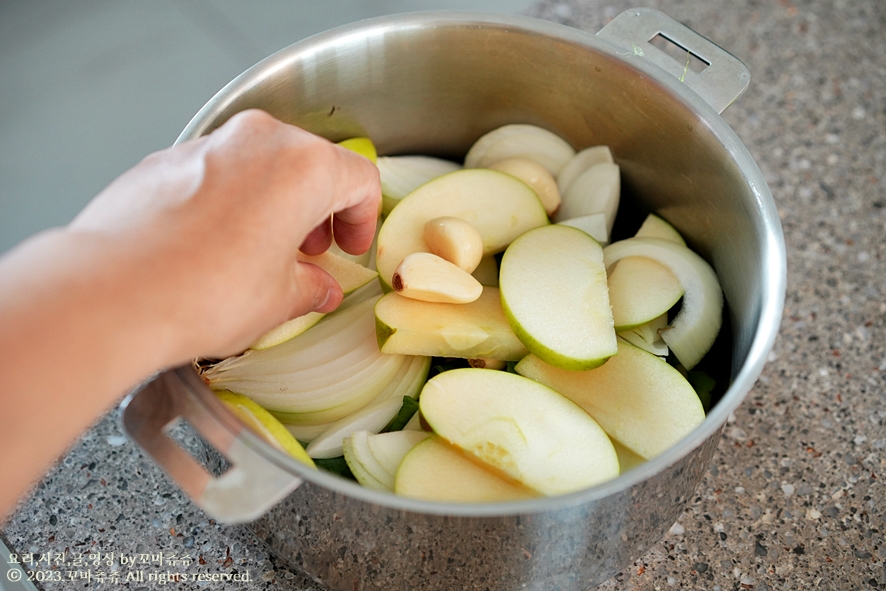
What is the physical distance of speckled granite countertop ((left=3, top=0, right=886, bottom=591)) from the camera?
622 mm

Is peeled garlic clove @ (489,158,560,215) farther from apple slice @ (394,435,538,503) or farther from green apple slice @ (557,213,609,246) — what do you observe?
apple slice @ (394,435,538,503)

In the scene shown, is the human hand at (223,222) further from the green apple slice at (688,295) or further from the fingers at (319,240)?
the green apple slice at (688,295)

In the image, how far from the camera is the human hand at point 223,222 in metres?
0.41

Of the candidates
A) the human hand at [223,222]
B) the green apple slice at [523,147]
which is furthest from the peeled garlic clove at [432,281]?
the green apple slice at [523,147]

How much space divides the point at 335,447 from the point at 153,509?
0.18 m

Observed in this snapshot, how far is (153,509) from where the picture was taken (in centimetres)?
64

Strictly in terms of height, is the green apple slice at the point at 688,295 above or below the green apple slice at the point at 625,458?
above

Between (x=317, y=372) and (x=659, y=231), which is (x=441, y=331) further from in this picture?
(x=659, y=231)

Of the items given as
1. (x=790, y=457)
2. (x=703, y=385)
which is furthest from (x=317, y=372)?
(x=790, y=457)

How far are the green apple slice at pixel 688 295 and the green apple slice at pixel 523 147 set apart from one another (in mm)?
137

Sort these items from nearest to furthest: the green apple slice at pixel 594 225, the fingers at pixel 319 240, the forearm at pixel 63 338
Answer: the forearm at pixel 63 338 → the fingers at pixel 319 240 → the green apple slice at pixel 594 225

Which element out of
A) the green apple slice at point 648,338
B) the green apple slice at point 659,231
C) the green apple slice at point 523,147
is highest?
the green apple slice at point 523,147

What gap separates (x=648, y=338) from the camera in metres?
0.66

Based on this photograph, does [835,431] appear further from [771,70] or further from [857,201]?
[771,70]
